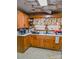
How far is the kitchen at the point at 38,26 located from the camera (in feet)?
17.5

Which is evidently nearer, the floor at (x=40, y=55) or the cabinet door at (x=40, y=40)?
the floor at (x=40, y=55)

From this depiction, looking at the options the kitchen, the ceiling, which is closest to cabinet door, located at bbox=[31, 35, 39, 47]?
the kitchen

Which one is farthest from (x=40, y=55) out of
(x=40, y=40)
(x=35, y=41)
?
(x=35, y=41)

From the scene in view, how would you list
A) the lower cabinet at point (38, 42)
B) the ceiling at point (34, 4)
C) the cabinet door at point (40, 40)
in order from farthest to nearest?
the cabinet door at point (40, 40)
the lower cabinet at point (38, 42)
the ceiling at point (34, 4)

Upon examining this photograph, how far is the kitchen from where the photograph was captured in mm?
5344

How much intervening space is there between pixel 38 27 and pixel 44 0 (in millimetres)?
4445

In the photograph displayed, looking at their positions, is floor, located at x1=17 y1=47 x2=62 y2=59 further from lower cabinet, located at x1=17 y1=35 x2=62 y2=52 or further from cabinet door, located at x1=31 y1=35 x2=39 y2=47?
cabinet door, located at x1=31 y1=35 x2=39 y2=47

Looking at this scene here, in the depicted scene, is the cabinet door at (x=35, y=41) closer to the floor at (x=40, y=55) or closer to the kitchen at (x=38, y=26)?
the kitchen at (x=38, y=26)

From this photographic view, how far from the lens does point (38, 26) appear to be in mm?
8938

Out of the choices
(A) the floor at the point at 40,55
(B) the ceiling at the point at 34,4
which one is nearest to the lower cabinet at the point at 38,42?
(A) the floor at the point at 40,55
